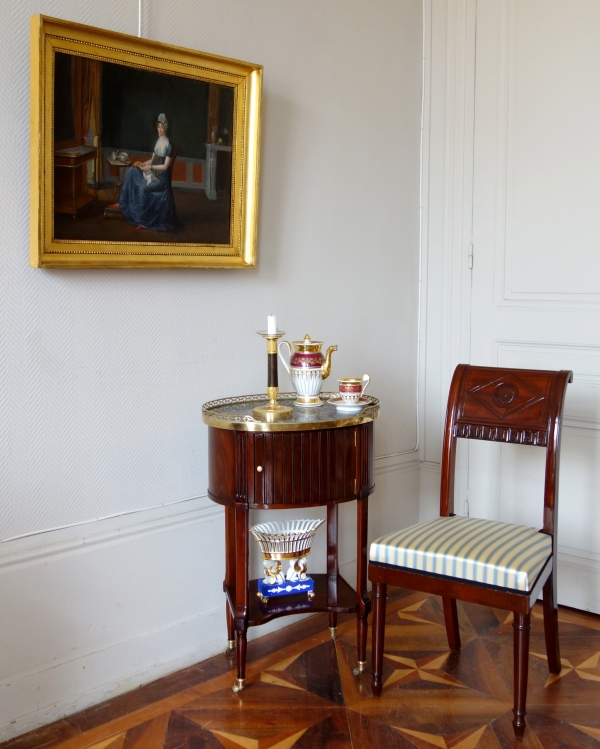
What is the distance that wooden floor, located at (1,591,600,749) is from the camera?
2.33m

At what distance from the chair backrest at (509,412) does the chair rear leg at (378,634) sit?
1.40ft

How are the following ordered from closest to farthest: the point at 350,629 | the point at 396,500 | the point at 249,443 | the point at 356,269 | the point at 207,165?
the point at 249,443, the point at 207,165, the point at 350,629, the point at 356,269, the point at 396,500

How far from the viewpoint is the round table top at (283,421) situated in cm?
242

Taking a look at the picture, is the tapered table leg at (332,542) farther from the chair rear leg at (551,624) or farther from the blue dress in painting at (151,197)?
the blue dress in painting at (151,197)

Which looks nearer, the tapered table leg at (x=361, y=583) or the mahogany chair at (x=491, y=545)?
the mahogany chair at (x=491, y=545)

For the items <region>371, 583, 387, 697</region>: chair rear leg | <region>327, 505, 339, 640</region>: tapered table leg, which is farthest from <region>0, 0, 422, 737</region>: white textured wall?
<region>371, 583, 387, 697</region>: chair rear leg

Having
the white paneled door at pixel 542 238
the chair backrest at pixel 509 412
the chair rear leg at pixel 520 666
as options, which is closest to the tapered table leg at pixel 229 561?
the chair backrest at pixel 509 412

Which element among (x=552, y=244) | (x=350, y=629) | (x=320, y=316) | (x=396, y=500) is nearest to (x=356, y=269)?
(x=320, y=316)

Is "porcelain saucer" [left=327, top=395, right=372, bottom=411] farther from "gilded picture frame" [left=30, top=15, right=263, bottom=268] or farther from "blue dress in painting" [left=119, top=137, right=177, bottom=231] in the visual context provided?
"blue dress in painting" [left=119, top=137, right=177, bottom=231]

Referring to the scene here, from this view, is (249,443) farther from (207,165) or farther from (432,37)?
(432,37)

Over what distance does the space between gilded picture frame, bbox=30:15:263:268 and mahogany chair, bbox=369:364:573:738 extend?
1000 mm

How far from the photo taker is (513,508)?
3.45 meters

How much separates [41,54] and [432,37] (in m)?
2.03

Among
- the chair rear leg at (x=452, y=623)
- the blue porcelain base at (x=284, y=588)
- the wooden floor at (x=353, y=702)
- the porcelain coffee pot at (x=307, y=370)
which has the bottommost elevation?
the wooden floor at (x=353, y=702)
